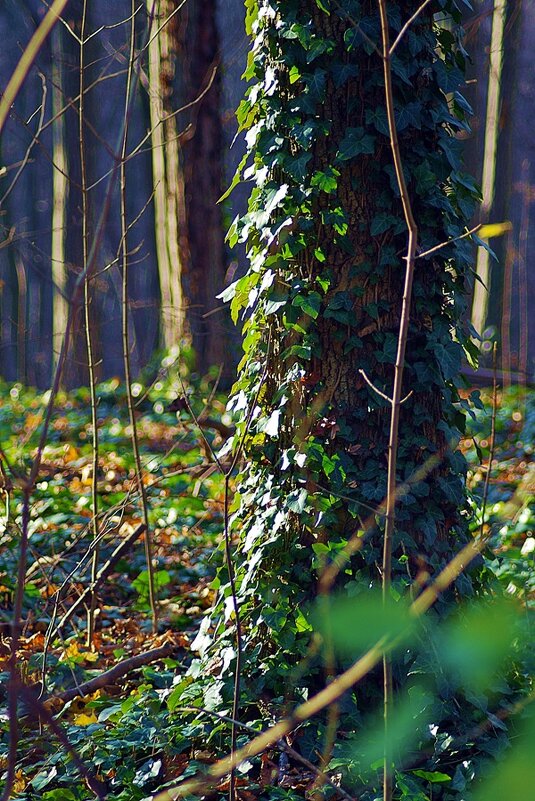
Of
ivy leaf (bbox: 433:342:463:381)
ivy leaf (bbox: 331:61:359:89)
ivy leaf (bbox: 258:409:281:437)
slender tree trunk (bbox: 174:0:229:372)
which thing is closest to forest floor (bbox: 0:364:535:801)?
ivy leaf (bbox: 433:342:463:381)

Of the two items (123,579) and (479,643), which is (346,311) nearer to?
(479,643)

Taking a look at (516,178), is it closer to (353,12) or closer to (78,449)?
(78,449)

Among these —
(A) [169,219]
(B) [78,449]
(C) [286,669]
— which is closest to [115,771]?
(C) [286,669]

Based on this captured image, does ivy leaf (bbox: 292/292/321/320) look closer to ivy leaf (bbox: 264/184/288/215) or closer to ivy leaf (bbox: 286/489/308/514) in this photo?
ivy leaf (bbox: 264/184/288/215)

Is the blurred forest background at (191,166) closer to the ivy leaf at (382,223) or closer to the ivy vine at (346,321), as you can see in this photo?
the ivy vine at (346,321)

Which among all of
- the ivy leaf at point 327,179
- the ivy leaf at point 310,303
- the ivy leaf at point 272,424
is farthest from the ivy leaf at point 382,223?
the ivy leaf at point 272,424

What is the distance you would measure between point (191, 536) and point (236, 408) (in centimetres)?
257

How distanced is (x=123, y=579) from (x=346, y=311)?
289 cm

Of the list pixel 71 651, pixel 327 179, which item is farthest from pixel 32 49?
pixel 71 651

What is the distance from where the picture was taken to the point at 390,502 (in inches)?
65.6

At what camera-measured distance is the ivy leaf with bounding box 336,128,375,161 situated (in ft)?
9.38

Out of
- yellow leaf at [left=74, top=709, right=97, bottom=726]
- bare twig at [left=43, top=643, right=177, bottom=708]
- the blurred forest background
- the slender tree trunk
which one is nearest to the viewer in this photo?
yellow leaf at [left=74, top=709, right=97, bottom=726]

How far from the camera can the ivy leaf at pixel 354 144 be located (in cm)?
286

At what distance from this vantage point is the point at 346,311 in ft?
9.70
